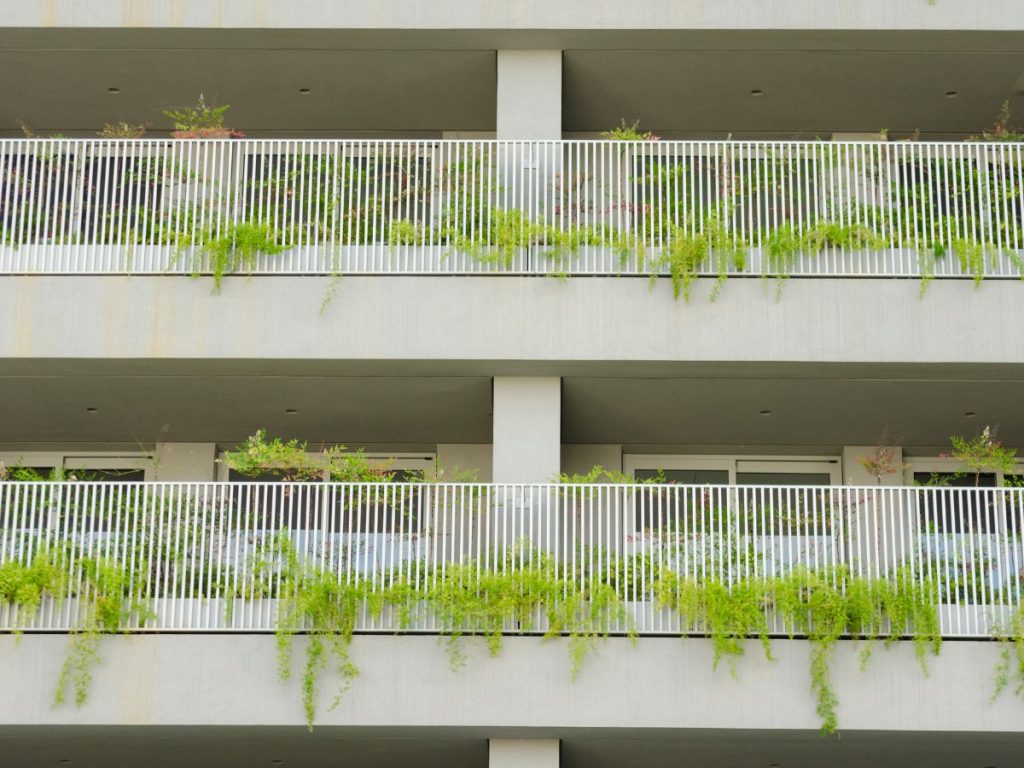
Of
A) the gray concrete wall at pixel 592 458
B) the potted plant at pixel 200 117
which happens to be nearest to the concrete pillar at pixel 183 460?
the potted plant at pixel 200 117

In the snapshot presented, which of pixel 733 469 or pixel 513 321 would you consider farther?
pixel 733 469

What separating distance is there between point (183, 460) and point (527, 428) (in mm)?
5077

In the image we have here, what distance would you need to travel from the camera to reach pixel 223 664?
14.1 metres

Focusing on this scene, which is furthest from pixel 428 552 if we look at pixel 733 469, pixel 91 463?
pixel 91 463

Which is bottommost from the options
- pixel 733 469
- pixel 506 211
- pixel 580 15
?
pixel 733 469

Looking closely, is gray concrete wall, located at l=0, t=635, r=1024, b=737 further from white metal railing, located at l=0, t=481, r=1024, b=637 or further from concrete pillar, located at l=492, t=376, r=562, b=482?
concrete pillar, located at l=492, t=376, r=562, b=482

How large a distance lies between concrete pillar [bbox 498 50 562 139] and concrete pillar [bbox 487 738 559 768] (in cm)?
652

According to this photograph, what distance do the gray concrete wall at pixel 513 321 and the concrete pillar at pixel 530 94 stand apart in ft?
6.64

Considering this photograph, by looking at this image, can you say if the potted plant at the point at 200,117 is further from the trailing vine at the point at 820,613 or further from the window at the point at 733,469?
the trailing vine at the point at 820,613

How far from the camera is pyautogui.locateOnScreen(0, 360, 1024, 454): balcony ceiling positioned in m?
16.1

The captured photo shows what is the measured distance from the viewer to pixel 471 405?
55.8 feet

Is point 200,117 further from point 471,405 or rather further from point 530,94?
point 471,405

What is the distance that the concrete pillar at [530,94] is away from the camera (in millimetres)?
16875

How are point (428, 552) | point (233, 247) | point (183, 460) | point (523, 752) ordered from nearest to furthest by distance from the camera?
point (523, 752)
point (428, 552)
point (233, 247)
point (183, 460)
